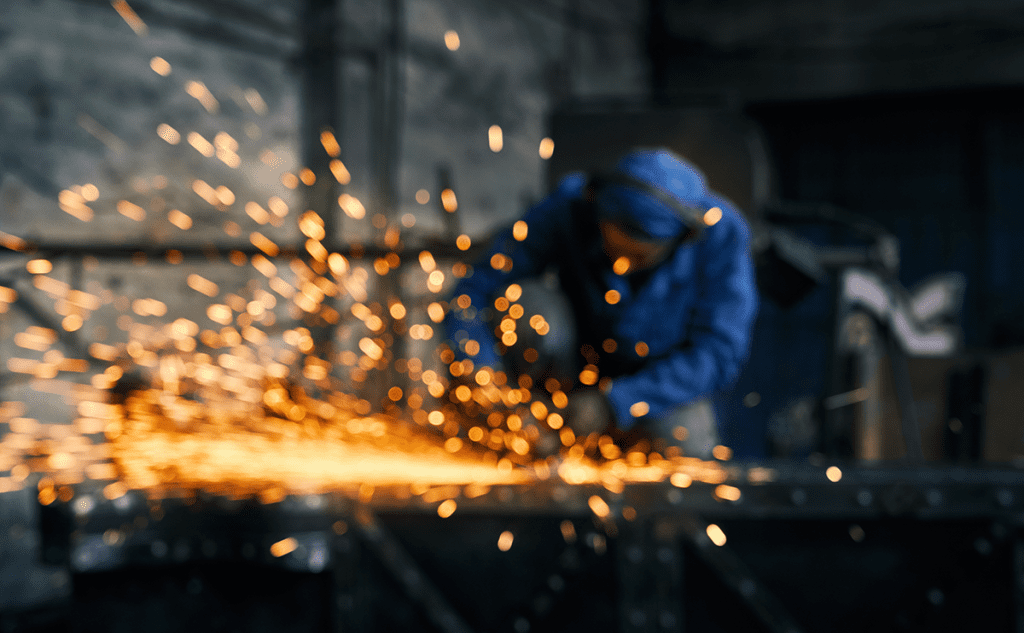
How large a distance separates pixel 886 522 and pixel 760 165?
11.9 feet

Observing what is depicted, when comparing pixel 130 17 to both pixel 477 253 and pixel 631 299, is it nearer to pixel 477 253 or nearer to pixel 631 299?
pixel 477 253

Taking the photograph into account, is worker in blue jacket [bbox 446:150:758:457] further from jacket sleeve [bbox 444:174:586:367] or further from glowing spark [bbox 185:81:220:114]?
glowing spark [bbox 185:81:220:114]

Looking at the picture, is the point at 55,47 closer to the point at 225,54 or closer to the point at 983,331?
the point at 225,54

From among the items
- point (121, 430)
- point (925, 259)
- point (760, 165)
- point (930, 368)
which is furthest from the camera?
point (925, 259)

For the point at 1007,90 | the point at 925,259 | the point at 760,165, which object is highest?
the point at 1007,90

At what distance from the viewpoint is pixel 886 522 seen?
4.58ft

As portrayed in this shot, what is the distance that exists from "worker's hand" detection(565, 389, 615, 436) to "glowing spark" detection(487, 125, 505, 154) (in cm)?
354

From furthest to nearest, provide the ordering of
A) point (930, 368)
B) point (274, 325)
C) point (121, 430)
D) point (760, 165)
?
point (760, 165) < point (274, 325) < point (930, 368) < point (121, 430)

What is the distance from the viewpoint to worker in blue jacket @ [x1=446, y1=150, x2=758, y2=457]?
2.10m

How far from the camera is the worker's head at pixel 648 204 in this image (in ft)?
6.73

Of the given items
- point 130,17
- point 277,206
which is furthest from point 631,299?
point 130,17

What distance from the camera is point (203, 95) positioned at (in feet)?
12.0

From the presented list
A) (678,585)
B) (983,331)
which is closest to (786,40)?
(983,331)

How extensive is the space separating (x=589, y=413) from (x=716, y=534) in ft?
2.11
